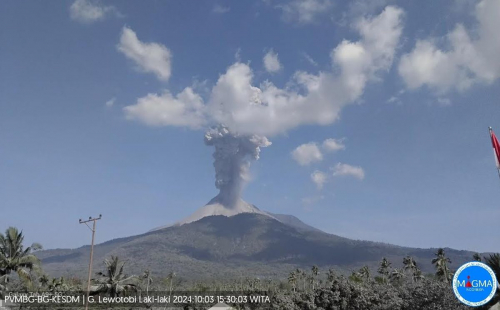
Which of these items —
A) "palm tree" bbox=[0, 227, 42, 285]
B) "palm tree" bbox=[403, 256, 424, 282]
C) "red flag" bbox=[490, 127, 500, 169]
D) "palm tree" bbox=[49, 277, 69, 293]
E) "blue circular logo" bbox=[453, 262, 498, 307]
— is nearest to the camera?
"blue circular logo" bbox=[453, 262, 498, 307]

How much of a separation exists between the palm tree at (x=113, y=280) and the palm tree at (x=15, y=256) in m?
21.9

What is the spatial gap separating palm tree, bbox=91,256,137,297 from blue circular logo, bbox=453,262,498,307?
5169cm

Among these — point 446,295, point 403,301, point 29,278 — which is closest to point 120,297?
point 29,278

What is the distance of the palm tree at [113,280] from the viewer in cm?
5306

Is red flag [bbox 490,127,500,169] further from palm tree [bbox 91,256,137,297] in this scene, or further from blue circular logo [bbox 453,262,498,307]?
palm tree [bbox 91,256,137,297]

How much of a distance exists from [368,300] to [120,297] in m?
36.7

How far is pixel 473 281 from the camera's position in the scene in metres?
6.70

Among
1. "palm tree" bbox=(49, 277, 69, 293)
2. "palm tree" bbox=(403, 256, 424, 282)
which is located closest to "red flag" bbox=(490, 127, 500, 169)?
"palm tree" bbox=(49, 277, 69, 293)

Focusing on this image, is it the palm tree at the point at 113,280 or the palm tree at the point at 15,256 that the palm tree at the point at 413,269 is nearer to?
the palm tree at the point at 113,280

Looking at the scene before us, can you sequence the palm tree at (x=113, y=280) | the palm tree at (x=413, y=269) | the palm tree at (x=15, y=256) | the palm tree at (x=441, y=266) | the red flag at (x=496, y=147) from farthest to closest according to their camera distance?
the palm tree at (x=413, y=269)
the palm tree at (x=441, y=266)
the palm tree at (x=113, y=280)
the palm tree at (x=15, y=256)
the red flag at (x=496, y=147)

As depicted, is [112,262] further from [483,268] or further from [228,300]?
[483,268]

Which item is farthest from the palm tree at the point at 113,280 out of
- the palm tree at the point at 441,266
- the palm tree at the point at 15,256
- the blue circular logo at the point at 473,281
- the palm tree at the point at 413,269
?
the palm tree at the point at 413,269

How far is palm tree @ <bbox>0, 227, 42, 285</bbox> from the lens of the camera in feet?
100

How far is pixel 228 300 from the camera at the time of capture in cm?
6781
